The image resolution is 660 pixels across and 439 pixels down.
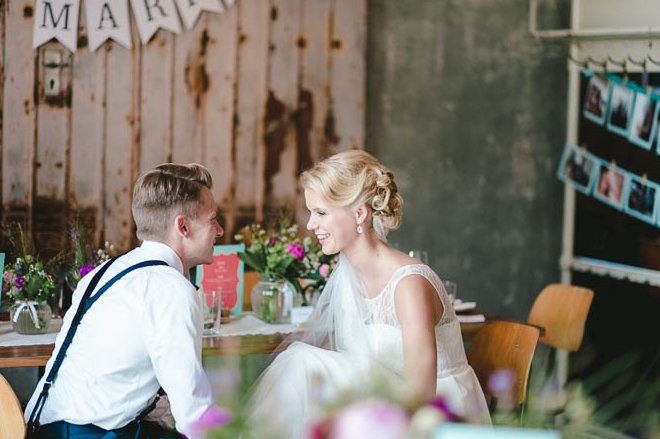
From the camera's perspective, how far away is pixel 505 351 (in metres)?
3.09

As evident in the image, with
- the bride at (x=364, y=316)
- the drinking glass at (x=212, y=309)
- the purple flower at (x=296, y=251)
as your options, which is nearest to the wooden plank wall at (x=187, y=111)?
the purple flower at (x=296, y=251)

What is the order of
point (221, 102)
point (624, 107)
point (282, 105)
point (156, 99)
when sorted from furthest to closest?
1. point (624, 107)
2. point (282, 105)
3. point (221, 102)
4. point (156, 99)

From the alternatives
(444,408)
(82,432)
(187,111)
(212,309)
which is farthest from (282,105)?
(444,408)

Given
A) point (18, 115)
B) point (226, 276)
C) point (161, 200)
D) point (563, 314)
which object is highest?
point (18, 115)

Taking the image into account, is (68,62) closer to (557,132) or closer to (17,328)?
(17,328)

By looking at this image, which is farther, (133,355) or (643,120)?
(643,120)

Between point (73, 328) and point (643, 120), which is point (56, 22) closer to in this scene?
point (73, 328)

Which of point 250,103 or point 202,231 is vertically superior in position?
point 250,103

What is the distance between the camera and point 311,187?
9.21ft

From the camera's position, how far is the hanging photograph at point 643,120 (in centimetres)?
468

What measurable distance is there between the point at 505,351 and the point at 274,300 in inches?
34.7

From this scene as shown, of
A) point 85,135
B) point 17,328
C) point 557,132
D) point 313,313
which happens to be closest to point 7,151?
point 85,135

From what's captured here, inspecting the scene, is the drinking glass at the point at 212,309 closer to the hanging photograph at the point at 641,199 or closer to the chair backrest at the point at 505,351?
the chair backrest at the point at 505,351

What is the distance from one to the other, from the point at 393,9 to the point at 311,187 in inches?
88.1
